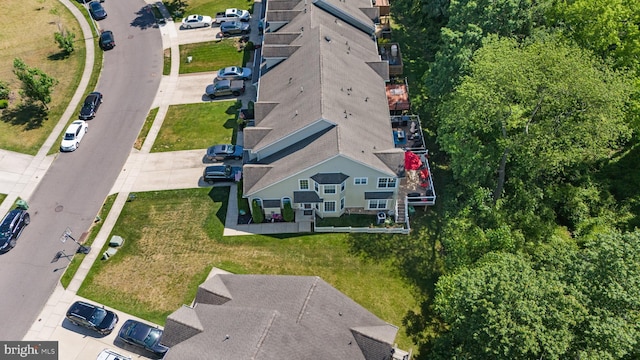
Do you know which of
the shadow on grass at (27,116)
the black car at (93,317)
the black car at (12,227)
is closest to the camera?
the black car at (93,317)

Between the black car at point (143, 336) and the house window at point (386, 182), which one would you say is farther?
the house window at point (386, 182)

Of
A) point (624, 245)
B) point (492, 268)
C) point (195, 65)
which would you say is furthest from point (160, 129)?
point (624, 245)

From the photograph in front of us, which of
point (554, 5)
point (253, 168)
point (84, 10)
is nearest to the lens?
point (253, 168)

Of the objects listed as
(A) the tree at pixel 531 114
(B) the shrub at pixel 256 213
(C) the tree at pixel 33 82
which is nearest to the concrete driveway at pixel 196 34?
(C) the tree at pixel 33 82

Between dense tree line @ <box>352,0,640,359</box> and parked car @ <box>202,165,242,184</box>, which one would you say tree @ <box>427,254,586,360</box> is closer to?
dense tree line @ <box>352,0,640,359</box>

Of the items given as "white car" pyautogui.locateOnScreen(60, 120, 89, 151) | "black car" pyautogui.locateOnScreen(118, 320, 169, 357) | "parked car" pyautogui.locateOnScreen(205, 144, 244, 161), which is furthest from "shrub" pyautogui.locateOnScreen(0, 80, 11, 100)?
"black car" pyautogui.locateOnScreen(118, 320, 169, 357)

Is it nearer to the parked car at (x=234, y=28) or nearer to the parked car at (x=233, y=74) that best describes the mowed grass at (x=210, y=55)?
the parked car at (x=234, y=28)

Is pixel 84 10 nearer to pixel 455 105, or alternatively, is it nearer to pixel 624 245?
pixel 455 105
